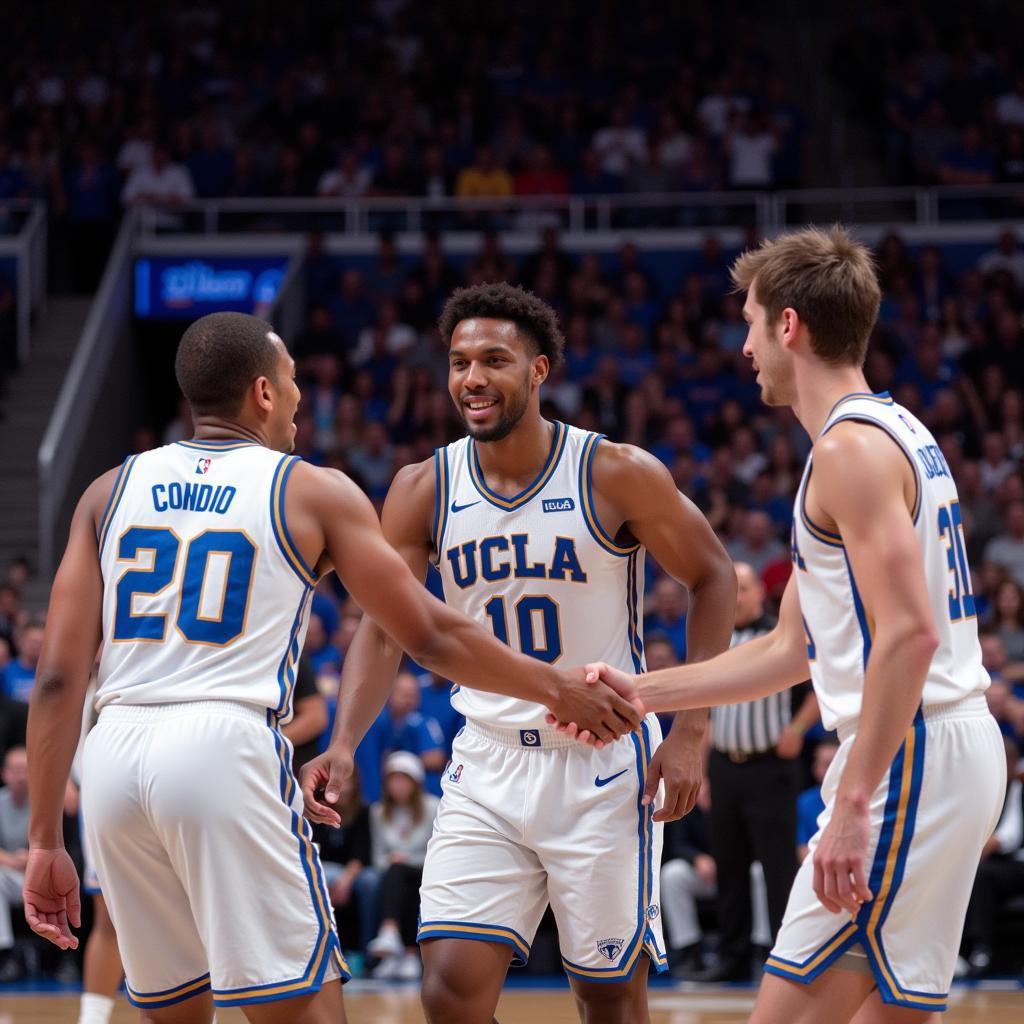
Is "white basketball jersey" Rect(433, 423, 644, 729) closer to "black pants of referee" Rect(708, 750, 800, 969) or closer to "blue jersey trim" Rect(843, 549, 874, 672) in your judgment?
"blue jersey trim" Rect(843, 549, 874, 672)

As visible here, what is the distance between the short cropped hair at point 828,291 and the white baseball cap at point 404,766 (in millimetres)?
6777

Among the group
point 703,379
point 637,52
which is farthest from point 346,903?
point 637,52

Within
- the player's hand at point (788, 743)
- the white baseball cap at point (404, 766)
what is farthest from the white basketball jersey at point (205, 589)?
the white baseball cap at point (404, 766)

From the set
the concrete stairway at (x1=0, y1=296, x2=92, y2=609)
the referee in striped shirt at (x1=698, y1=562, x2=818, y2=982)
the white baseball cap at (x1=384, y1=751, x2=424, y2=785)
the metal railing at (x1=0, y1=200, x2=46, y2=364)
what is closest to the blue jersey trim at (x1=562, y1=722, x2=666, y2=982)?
the referee in striped shirt at (x1=698, y1=562, x2=818, y2=982)

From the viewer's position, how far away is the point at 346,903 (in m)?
10.4

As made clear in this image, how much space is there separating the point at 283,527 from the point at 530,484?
1221 mm

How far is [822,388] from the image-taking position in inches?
149

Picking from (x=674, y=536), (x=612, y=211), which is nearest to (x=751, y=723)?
(x=674, y=536)

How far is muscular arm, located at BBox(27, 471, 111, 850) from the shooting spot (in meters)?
3.95

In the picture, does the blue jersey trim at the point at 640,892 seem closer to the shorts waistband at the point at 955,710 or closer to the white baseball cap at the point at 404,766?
the shorts waistband at the point at 955,710

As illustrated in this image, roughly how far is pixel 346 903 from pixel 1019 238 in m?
10.2

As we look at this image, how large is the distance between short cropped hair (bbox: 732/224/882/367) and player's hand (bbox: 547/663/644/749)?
3.97ft

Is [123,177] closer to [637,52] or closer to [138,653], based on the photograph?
[637,52]

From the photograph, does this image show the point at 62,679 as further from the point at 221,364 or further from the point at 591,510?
the point at 591,510
